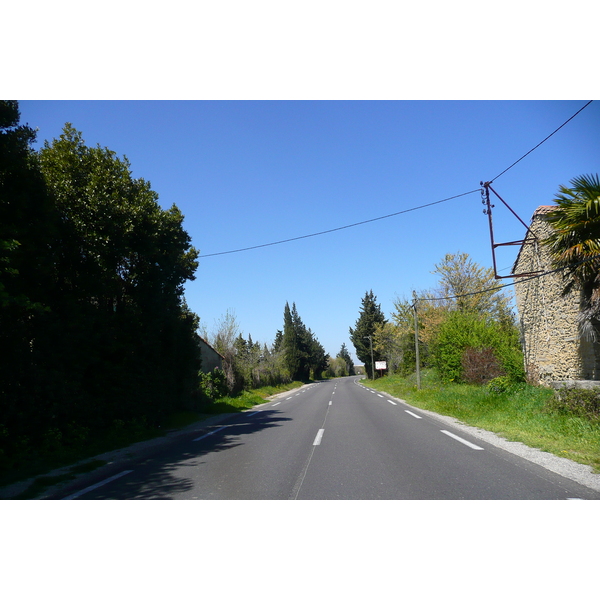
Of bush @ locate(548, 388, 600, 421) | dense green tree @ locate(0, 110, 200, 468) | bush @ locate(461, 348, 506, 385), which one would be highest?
dense green tree @ locate(0, 110, 200, 468)

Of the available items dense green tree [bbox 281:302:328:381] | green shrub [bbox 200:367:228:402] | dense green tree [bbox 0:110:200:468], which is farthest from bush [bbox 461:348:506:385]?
dense green tree [bbox 281:302:328:381]

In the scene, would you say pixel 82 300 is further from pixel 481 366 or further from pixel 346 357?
pixel 346 357

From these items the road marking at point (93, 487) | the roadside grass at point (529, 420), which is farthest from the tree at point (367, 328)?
the road marking at point (93, 487)

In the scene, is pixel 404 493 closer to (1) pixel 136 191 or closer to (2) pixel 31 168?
(2) pixel 31 168

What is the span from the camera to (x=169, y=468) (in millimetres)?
7582

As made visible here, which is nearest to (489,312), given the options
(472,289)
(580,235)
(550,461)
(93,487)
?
(472,289)

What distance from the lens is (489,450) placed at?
8.26m

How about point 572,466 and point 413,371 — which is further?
point 413,371

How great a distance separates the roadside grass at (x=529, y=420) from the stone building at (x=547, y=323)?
112cm

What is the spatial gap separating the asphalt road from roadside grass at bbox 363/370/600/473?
3.28ft

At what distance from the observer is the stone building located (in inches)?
562

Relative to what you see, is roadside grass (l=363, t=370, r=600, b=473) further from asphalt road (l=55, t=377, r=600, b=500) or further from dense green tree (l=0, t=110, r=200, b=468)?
dense green tree (l=0, t=110, r=200, b=468)

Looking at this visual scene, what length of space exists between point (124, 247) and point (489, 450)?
10754mm

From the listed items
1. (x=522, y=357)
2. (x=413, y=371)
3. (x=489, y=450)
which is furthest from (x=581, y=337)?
(x=413, y=371)
